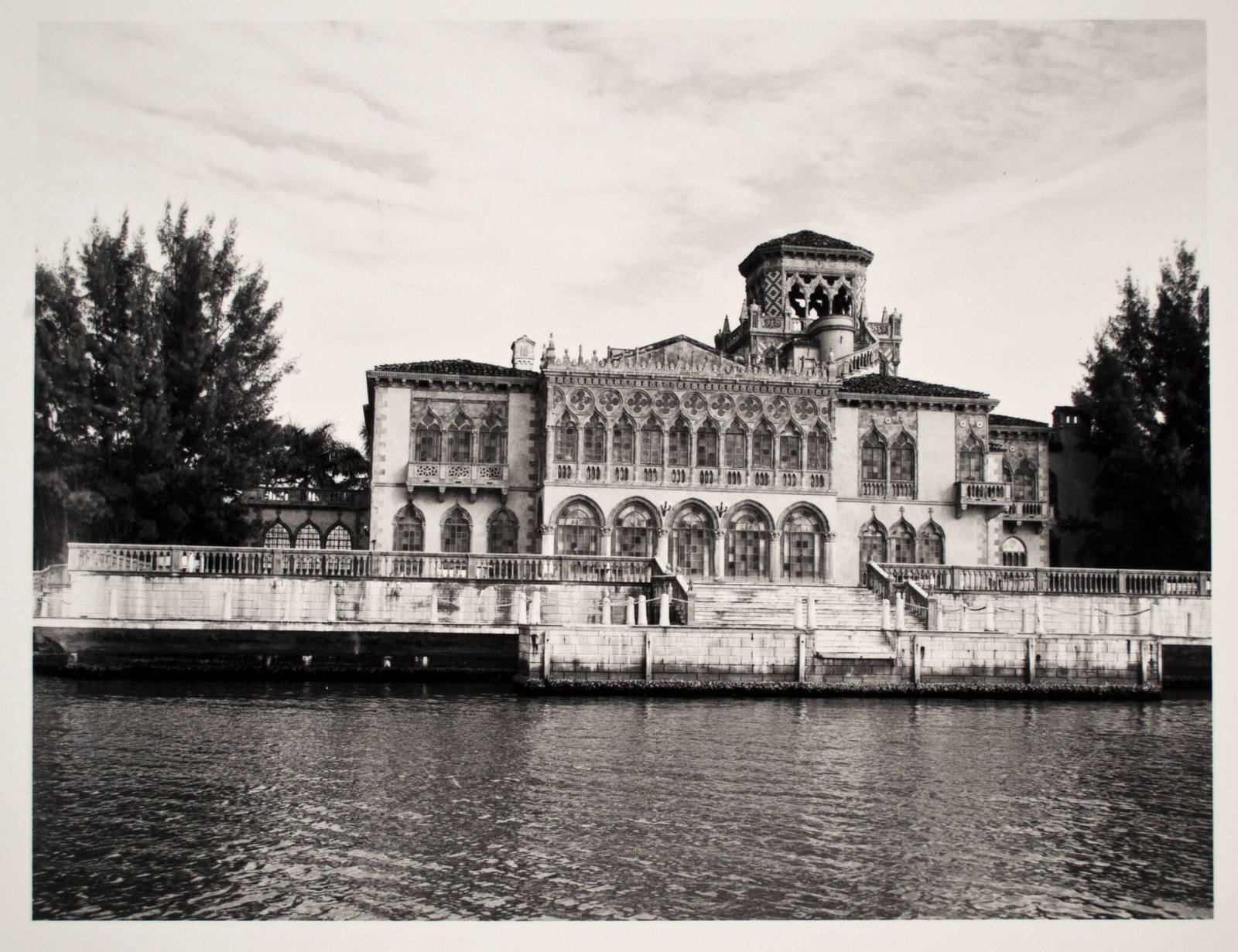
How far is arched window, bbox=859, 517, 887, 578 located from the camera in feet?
96.1

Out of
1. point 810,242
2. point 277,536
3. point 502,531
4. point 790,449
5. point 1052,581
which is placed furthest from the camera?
point 810,242

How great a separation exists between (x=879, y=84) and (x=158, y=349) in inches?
Result: 641

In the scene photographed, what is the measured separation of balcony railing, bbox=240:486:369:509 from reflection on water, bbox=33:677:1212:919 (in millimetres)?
13606

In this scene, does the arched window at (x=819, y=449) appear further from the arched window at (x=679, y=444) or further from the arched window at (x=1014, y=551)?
the arched window at (x=1014, y=551)

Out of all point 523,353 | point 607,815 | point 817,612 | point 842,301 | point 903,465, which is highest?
point 842,301

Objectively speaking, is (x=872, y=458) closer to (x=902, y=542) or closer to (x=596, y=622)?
(x=902, y=542)

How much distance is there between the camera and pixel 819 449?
28688mm

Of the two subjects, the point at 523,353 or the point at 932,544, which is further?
the point at 523,353

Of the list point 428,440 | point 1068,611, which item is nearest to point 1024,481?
point 1068,611

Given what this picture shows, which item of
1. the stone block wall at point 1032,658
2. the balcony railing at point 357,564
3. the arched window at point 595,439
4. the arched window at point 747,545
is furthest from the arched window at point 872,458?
the stone block wall at point 1032,658

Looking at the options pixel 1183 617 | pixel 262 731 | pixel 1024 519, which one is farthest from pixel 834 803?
pixel 1024 519

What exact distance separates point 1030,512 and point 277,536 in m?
19.5

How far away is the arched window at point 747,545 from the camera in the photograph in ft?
92.5

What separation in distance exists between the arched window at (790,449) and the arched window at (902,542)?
3.08 m
